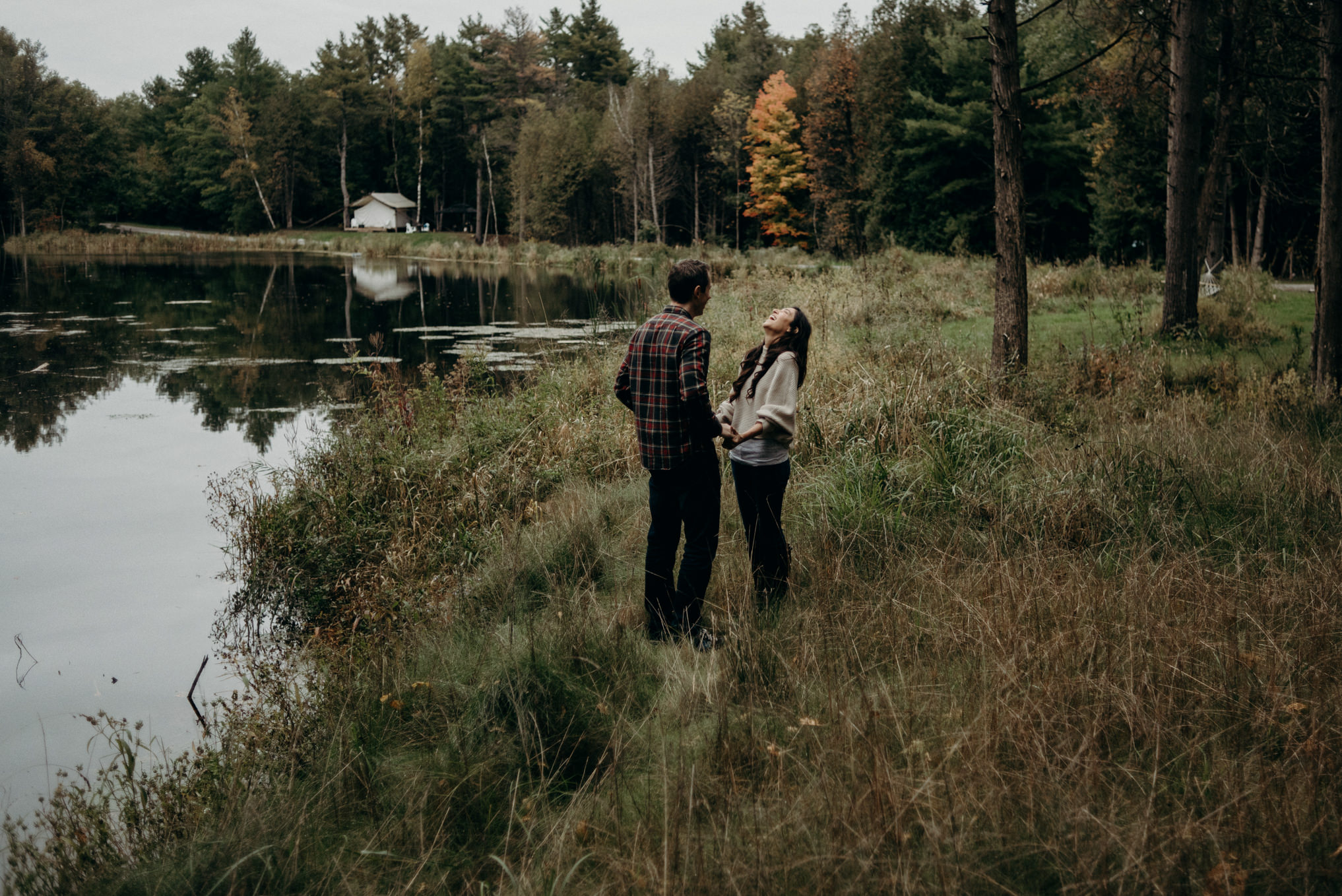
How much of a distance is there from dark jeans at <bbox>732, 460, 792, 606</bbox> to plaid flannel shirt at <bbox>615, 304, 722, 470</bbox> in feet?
0.92

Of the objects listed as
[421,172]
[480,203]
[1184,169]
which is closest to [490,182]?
[480,203]

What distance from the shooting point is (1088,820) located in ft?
8.05

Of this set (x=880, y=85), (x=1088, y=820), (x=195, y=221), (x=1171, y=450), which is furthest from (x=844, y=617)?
(x=195, y=221)

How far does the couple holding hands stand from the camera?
4004 mm

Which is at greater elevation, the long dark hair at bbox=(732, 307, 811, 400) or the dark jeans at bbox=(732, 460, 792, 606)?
the long dark hair at bbox=(732, 307, 811, 400)

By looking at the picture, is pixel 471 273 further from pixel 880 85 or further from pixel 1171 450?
pixel 1171 450

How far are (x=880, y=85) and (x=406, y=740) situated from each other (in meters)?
36.7

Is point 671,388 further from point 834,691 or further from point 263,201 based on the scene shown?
point 263,201

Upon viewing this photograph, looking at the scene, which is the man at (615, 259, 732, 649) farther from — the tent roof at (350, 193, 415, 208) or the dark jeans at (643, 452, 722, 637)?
the tent roof at (350, 193, 415, 208)

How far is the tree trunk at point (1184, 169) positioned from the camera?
441 inches

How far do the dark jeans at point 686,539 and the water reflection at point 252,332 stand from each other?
19.0 ft

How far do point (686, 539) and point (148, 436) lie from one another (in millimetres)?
9619

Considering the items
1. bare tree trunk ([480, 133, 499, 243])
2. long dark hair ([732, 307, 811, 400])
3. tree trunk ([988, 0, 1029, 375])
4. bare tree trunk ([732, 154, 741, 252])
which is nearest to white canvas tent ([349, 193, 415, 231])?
bare tree trunk ([480, 133, 499, 243])

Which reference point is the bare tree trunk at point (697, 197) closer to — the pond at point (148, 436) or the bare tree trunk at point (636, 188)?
the bare tree trunk at point (636, 188)
